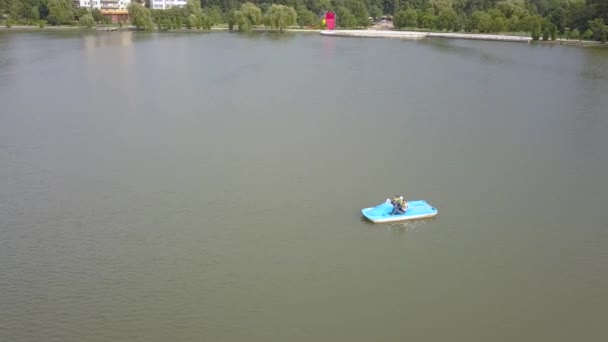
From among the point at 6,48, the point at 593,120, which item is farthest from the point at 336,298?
the point at 6,48

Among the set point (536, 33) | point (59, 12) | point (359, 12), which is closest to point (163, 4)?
point (59, 12)

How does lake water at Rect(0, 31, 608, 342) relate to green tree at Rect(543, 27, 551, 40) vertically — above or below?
below

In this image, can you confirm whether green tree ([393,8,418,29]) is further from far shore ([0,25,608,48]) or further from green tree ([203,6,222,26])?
green tree ([203,6,222,26])

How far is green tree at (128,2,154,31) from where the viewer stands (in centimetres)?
4062

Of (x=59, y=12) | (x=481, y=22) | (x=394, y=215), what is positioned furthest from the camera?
(x=59, y=12)

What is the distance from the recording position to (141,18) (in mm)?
40531

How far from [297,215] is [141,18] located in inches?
1435

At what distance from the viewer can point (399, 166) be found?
10203 millimetres

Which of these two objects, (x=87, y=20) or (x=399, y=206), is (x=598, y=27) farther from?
(x=87, y=20)

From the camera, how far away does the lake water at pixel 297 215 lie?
5.92m

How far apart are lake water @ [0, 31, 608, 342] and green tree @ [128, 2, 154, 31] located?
25124mm

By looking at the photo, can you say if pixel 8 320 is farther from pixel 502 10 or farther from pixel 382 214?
pixel 502 10

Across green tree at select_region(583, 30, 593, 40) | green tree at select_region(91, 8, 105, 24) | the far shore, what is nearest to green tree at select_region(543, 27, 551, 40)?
the far shore

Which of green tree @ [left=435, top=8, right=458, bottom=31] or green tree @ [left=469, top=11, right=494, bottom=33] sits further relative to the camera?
green tree @ [left=435, top=8, right=458, bottom=31]
